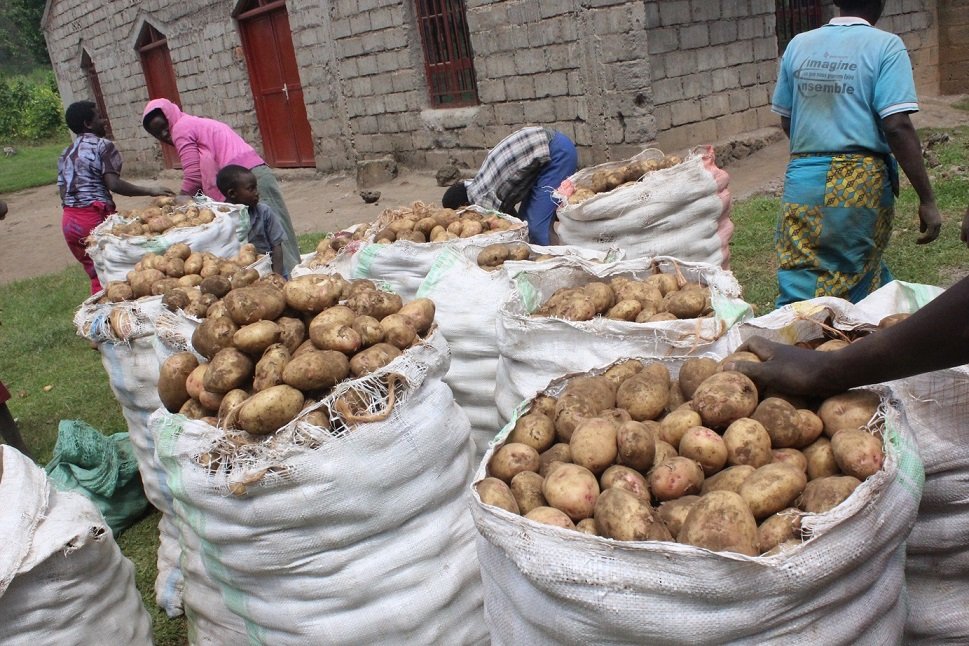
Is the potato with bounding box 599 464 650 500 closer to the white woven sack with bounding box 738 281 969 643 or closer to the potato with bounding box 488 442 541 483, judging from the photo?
the potato with bounding box 488 442 541 483

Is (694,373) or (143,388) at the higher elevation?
(694,373)

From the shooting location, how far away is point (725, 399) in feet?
6.08

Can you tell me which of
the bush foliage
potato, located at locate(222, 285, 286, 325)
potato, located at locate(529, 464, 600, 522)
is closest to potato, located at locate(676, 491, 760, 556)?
potato, located at locate(529, 464, 600, 522)

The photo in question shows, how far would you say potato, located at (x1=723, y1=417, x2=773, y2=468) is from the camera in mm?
1801

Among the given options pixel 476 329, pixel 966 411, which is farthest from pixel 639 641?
pixel 476 329

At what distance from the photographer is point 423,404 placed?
7.86ft

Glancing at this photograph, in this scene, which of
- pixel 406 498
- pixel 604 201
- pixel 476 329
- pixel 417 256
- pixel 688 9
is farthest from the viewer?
pixel 688 9

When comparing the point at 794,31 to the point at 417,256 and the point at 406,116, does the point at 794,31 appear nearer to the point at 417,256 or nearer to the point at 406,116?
the point at 406,116

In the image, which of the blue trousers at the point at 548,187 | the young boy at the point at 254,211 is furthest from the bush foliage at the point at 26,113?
the blue trousers at the point at 548,187

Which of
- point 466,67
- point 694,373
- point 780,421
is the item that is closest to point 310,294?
point 694,373

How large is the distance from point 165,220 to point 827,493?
179 inches

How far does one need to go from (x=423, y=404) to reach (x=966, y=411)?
144 cm

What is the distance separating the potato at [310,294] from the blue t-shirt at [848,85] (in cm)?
228

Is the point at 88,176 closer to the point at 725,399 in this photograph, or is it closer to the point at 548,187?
the point at 548,187
